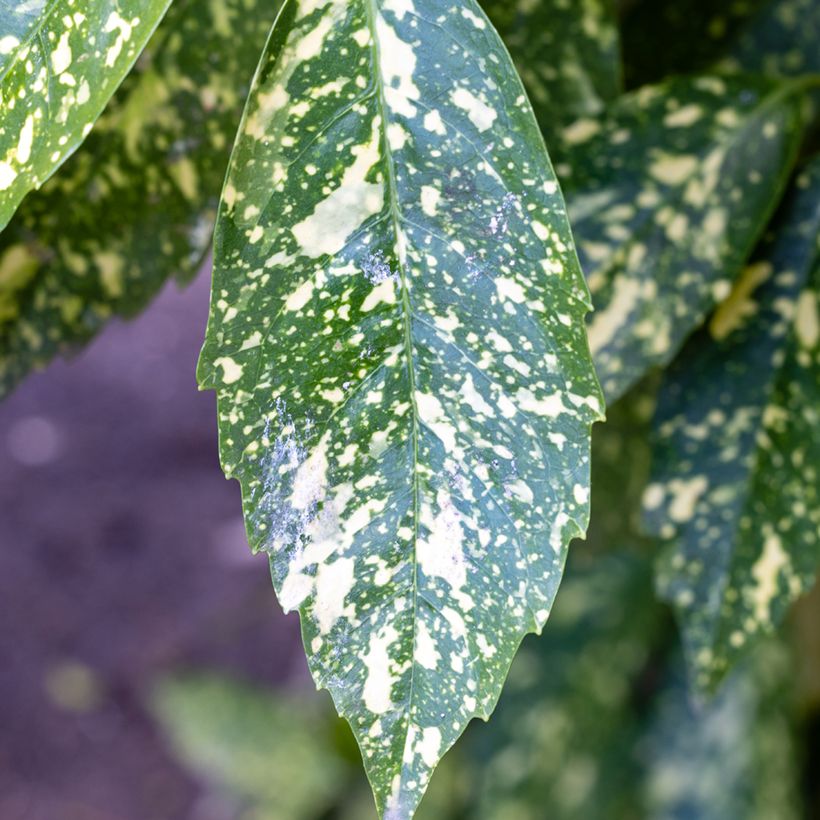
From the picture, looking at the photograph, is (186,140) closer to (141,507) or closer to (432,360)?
(432,360)

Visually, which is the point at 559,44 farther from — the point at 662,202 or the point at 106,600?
the point at 106,600

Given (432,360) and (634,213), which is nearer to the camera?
(432,360)

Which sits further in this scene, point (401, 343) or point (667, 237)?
point (667, 237)

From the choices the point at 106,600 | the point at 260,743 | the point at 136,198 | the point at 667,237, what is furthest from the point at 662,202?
the point at 106,600

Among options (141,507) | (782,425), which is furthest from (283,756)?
(782,425)

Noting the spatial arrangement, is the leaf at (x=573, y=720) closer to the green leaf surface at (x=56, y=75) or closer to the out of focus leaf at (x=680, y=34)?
the out of focus leaf at (x=680, y=34)

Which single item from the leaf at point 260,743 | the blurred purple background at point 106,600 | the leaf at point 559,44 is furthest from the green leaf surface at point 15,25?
the blurred purple background at point 106,600

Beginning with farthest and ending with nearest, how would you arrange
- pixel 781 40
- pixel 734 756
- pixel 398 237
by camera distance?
pixel 734 756
pixel 781 40
pixel 398 237
